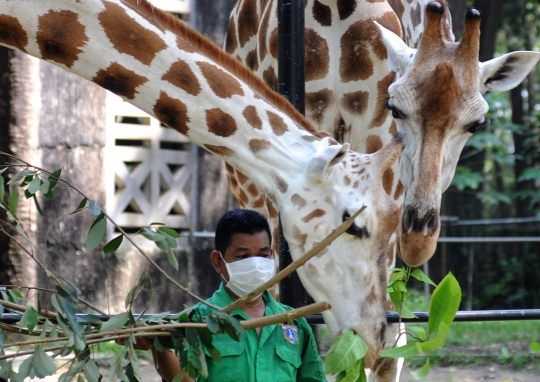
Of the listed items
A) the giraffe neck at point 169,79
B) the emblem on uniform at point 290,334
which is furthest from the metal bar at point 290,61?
the emblem on uniform at point 290,334

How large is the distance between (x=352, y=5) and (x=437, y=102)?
893 millimetres

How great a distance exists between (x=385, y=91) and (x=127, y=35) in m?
1.42


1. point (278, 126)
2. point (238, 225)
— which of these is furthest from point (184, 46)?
point (238, 225)

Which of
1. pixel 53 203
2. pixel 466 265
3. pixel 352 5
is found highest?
pixel 352 5

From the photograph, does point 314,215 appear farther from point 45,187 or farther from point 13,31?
point 13,31

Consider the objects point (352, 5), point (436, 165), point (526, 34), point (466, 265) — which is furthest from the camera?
point (526, 34)

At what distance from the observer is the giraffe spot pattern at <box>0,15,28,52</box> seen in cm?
320

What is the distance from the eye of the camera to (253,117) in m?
3.21

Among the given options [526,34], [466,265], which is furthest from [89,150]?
[526,34]

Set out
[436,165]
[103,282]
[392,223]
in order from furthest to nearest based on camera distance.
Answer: [103,282]
[436,165]
[392,223]

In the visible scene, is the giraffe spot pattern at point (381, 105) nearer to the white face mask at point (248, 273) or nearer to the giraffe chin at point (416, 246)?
the giraffe chin at point (416, 246)

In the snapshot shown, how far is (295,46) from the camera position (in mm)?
3254

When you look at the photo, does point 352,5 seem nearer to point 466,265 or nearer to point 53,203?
point 53,203

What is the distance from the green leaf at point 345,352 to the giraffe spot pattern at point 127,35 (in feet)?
4.09
